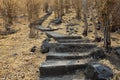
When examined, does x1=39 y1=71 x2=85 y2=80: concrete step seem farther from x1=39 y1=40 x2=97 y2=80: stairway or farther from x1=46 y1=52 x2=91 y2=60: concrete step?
x1=46 y1=52 x2=91 y2=60: concrete step

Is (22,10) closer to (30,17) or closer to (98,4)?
(30,17)

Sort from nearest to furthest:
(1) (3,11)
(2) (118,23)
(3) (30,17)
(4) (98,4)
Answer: (4) (98,4) < (2) (118,23) < (3) (30,17) < (1) (3,11)

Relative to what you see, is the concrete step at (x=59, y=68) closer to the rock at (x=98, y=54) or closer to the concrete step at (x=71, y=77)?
the concrete step at (x=71, y=77)

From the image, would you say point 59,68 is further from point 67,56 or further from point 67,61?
point 67,56

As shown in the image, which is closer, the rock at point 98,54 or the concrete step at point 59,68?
the concrete step at point 59,68

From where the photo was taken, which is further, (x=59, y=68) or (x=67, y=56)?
(x=67, y=56)

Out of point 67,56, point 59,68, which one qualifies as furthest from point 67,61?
point 59,68

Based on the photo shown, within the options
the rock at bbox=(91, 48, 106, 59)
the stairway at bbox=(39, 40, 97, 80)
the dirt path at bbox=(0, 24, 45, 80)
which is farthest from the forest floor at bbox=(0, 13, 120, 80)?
the stairway at bbox=(39, 40, 97, 80)

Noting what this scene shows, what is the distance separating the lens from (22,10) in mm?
18172

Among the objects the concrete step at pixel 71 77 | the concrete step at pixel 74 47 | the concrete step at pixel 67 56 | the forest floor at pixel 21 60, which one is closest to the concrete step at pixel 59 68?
the concrete step at pixel 71 77

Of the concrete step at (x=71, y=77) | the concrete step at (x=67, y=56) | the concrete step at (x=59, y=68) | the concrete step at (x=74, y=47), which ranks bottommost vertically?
the concrete step at (x=71, y=77)

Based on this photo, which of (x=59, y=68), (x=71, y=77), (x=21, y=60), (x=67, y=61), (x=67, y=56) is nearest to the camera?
(x=71, y=77)

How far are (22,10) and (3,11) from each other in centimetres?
419

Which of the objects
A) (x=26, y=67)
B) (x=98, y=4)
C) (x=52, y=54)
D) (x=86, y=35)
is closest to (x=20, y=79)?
(x=26, y=67)
